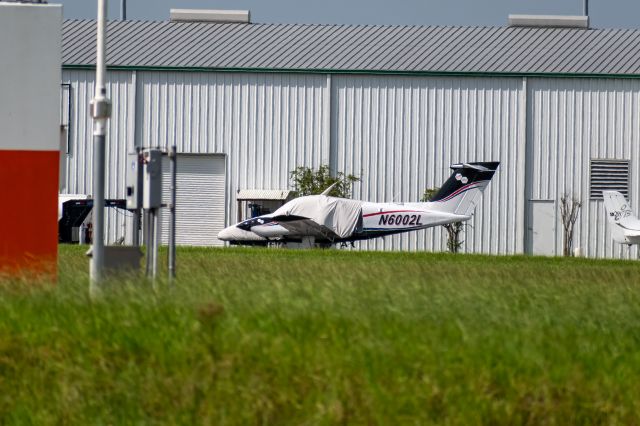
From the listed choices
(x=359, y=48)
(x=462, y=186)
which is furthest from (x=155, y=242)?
(x=359, y=48)

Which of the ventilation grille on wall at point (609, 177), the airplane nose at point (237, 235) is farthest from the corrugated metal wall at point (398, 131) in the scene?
the airplane nose at point (237, 235)

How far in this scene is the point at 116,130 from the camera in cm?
4694

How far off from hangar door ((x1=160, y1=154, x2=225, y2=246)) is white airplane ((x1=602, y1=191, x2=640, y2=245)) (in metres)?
14.1

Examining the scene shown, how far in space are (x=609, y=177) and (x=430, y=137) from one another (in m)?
6.81

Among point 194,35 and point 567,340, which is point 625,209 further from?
point 567,340

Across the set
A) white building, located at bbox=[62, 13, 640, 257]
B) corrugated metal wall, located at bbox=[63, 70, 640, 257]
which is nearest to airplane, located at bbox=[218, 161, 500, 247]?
white building, located at bbox=[62, 13, 640, 257]

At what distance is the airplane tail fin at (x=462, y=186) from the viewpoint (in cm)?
4178

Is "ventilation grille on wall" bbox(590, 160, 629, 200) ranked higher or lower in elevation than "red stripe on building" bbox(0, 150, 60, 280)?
higher

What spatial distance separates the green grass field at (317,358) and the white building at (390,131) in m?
35.7

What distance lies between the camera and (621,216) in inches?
1720

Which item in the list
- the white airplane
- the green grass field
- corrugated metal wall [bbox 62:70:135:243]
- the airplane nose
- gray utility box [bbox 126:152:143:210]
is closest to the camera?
the green grass field

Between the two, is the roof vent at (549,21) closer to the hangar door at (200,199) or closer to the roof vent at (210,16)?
the roof vent at (210,16)

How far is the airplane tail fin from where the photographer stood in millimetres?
41781

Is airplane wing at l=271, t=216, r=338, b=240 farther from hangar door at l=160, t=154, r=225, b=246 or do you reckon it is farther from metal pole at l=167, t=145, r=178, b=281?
metal pole at l=167, t=145, r=178, b=281
